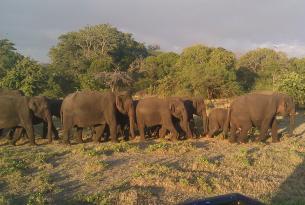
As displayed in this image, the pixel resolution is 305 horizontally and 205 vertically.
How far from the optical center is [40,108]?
55.0ft

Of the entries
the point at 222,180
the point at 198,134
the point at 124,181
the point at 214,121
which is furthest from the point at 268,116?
the point at 124,181

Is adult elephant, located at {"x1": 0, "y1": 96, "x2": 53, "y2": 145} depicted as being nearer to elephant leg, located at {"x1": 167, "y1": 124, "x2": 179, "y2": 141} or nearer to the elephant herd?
the elephant herd

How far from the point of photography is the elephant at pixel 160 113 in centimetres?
1762

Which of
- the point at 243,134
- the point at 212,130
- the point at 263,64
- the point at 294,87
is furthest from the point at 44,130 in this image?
the point at 263,64

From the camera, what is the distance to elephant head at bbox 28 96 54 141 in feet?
54.3

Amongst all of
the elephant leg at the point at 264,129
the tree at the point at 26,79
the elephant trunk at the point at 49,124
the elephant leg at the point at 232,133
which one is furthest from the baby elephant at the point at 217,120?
the tree at the point at 26,79

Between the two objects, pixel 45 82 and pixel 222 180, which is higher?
pixel 45 82

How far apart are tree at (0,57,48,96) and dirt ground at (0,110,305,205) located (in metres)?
17.3

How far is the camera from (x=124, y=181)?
9375 millimetres

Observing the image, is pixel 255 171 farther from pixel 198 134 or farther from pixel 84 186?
pixel 198 134

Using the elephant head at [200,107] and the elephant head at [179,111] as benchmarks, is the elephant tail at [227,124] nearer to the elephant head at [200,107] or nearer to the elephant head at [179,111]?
the elephant head at [179,111]

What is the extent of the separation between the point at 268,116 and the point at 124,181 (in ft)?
27.7

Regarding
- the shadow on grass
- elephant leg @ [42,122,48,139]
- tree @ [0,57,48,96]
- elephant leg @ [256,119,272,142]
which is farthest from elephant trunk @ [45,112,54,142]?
tree @ [0,57,48,96]

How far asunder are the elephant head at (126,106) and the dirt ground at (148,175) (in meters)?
3.92
